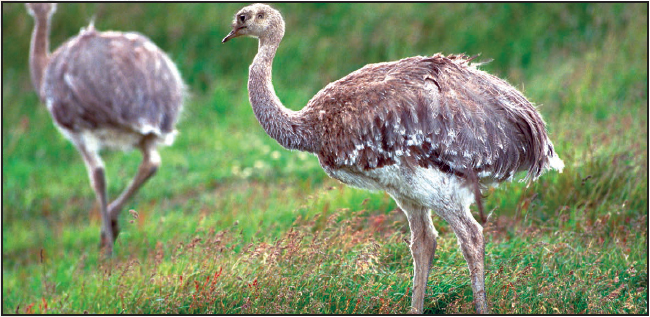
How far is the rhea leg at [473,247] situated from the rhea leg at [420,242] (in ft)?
1.31

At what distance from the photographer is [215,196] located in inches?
335

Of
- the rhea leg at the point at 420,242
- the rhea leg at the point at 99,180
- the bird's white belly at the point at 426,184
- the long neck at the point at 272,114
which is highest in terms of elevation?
the long neck at the point at 272,114

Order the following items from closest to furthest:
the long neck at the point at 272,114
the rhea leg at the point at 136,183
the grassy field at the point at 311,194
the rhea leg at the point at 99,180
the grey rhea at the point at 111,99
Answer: the long neck at the point at 272,114
the grassy field at the point at 311,194
the grey rhea at the point at 111,99
the rhea leg at the point at 99,180
the rhea leg at the point at 136,183

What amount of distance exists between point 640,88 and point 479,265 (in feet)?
15.7

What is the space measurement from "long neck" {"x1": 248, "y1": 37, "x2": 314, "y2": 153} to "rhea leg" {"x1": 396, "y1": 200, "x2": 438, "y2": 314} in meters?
0.77

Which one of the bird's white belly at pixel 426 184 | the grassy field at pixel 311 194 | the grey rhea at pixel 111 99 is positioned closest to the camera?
the bird's white belly at pixel 426 184

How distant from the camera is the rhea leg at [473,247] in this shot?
453cm

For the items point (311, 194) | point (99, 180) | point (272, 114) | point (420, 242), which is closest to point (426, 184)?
point (420, 242)

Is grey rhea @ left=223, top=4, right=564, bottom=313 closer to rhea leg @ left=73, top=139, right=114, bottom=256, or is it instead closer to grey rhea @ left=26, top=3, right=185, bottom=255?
grey rhea @ left=26, top=3, right=185, bottom=255

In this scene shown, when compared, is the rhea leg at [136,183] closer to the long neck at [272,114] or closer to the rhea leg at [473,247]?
the long neck at [272,114]

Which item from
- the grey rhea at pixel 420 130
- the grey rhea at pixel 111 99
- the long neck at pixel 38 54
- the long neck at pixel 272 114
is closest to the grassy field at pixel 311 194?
the grey rhea at pixel 420 130

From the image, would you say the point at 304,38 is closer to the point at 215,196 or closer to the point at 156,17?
the point at 156,17

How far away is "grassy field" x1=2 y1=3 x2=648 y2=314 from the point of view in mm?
5070

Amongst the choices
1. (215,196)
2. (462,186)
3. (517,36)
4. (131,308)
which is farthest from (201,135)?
(462,186)
